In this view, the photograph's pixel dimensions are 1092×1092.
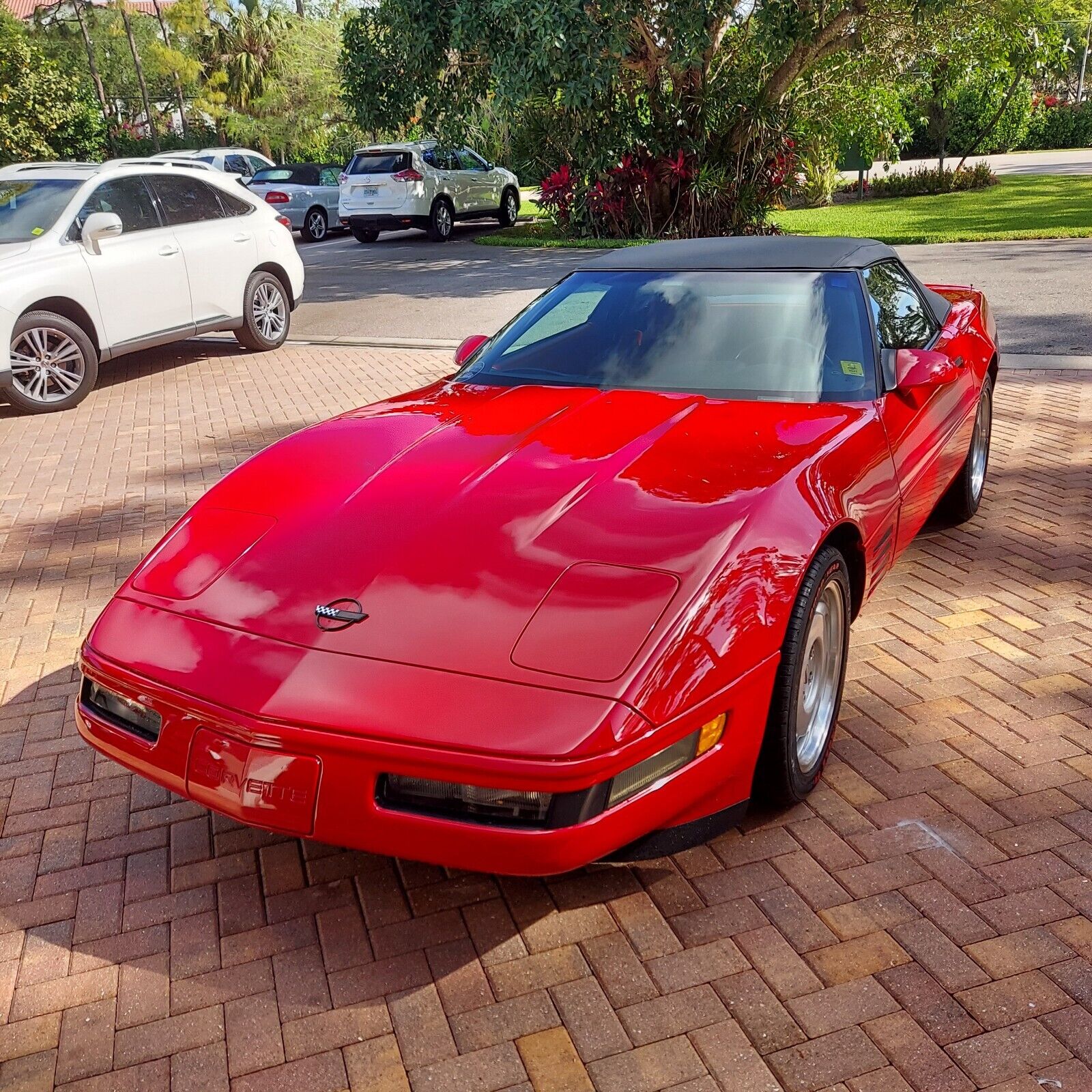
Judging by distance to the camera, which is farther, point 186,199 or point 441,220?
point 441,220

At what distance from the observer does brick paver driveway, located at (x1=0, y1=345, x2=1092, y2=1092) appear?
2.27m

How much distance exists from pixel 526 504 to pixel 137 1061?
160 centimetres

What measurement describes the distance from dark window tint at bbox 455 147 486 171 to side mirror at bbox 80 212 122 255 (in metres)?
14.0

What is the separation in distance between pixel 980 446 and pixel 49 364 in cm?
684

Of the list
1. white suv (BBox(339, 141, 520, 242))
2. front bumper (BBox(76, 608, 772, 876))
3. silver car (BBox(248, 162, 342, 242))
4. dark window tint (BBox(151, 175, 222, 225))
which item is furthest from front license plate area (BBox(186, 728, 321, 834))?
silver car (BBox(248, 162, 342, 242))

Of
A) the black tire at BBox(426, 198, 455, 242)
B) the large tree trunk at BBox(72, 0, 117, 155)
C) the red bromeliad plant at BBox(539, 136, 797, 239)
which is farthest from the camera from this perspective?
the large tree trunk at BBox(72, 0, 117, 155)

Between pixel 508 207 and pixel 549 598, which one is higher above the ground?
pixel 549 598

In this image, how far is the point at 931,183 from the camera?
2575 cm

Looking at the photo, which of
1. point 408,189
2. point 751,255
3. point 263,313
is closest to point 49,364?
point 263,313

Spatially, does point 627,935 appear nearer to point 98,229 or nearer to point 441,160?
point 98,229

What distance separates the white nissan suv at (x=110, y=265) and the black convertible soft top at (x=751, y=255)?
5443 millimetres

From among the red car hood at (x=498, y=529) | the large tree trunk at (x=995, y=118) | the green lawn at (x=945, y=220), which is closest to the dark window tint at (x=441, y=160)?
the green lawn at (x=945, y=220)

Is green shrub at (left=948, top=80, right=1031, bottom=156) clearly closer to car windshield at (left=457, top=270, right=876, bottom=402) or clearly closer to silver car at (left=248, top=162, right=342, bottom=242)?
silver car at (left=248, top=162, right=342, bottom=242)

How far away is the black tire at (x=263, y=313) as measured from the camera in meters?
10.2
